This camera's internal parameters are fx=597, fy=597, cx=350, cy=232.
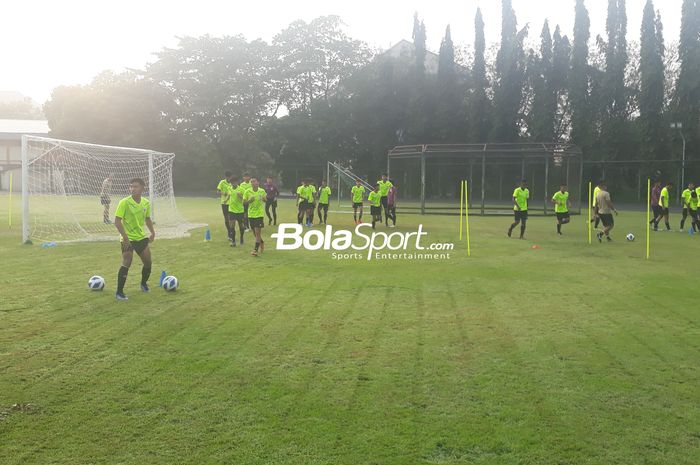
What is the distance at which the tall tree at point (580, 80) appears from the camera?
147ft

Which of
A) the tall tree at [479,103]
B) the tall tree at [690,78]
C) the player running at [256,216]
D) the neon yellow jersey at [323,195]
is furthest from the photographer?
the tall tree at [479,103]

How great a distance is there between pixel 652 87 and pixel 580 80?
4.96 metres

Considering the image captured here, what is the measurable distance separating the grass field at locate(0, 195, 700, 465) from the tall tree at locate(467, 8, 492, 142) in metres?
37.4

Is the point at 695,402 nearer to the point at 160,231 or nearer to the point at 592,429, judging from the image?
the point at 592,429

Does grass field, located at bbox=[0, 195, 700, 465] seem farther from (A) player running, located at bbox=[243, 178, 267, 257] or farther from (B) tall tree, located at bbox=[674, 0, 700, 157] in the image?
(B) tall tree, located at bbox=[674, 0, 700, 157]

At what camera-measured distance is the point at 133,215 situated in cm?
938

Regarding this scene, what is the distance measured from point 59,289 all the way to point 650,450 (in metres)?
9.09

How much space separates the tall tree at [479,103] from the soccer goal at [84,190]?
25.7 meters

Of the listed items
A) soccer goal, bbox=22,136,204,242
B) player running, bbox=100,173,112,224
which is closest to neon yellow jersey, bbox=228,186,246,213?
soccer goal, bbox=22,136,204,242

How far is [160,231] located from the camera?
20453 millimetres

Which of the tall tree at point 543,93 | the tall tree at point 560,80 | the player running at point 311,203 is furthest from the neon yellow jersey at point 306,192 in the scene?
the tall tree at point 560,80

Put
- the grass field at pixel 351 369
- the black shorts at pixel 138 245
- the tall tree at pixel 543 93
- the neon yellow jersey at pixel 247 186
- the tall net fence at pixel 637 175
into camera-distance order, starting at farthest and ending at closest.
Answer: the tall tree at pixel 543 93
the tall net fence at pixel 637 175
the neon yellow jersey at pixel 247 186
the black shorts at pixel 138 245
the grass field at pixel 351 369

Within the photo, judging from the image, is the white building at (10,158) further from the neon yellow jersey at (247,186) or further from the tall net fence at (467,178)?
the neon yellow jersey at (247,186)

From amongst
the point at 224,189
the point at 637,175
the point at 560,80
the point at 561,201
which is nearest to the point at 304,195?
the point at 224,189
